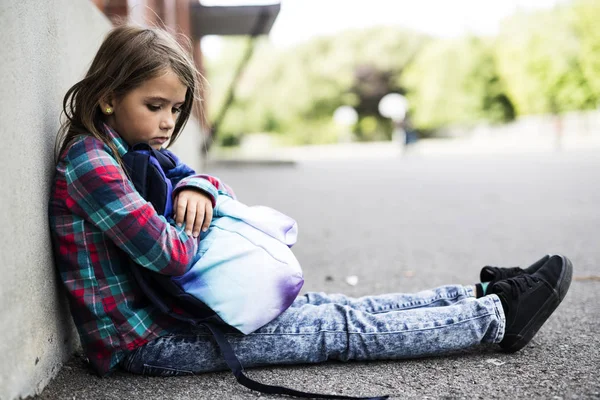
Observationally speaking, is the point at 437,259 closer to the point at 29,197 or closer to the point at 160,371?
the point at 160,371

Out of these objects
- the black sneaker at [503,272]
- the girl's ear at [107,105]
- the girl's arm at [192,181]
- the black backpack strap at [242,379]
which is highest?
the girl's ear at [107,105]

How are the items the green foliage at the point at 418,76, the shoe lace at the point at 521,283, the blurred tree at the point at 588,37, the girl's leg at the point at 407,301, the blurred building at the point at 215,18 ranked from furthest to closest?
the green foliage at the point at 418,76, the blurred tree at the point at 588,37, the blurred building at the point at 215,18, the girl's leg at the point at 407,301, the shoe lace at the point at 521,283

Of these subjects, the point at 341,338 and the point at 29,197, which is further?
the point at 341,338

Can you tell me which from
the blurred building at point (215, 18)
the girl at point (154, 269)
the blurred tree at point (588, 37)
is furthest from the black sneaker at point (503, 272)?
the blurred tree at point (588, 37)

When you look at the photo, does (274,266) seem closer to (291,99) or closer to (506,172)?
(506,172)

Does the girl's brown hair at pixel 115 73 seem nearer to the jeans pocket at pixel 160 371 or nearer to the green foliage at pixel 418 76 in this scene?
the jeans pocket at pixel 160 371

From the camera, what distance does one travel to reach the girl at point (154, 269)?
6.55 feet

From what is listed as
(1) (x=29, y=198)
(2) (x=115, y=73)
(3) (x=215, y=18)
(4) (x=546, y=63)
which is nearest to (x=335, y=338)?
(1) (x=29, y=198)

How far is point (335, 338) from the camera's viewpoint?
2217 mm

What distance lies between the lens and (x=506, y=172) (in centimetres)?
1203

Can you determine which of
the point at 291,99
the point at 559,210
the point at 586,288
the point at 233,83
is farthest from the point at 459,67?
the point at 586,288

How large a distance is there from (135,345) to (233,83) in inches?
552

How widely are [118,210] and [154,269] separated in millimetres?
228

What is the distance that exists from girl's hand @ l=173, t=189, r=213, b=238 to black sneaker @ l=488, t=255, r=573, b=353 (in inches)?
45.1
